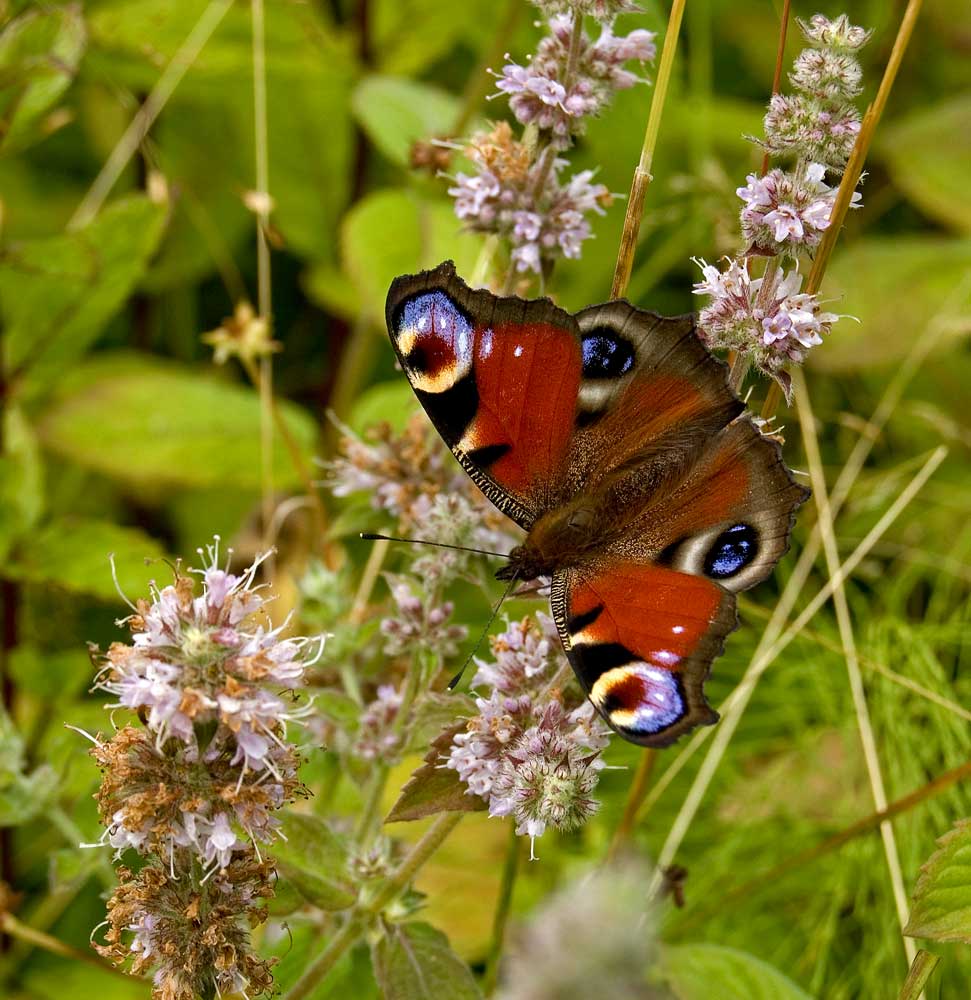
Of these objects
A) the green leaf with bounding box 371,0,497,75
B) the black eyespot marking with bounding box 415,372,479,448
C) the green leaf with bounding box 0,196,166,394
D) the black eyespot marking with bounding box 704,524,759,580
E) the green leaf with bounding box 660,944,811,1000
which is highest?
the green leaf with bounding box 371,0,497,75

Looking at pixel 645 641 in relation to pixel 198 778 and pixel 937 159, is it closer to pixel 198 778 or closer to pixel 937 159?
pixel 198 778

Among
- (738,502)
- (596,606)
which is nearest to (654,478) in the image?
(738,502)

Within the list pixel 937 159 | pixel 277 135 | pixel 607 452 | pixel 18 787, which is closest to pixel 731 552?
pixel 607 452

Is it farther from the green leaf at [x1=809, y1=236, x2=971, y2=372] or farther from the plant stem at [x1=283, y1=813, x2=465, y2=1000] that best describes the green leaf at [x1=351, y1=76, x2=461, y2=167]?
the plant stem at [x1=283, y1=813, x2=465, y2=1000]

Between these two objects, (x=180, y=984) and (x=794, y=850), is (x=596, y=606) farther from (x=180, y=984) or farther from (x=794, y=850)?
(x=794, y=850)

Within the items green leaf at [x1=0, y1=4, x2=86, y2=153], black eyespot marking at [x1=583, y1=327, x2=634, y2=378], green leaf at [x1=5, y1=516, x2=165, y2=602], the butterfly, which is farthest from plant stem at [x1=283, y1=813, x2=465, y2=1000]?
green leaf at [x1=0, y1=4, x2=86, y2=153]

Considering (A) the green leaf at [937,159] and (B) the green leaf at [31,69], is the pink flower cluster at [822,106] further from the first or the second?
(A) the green leaf at [937,159]
